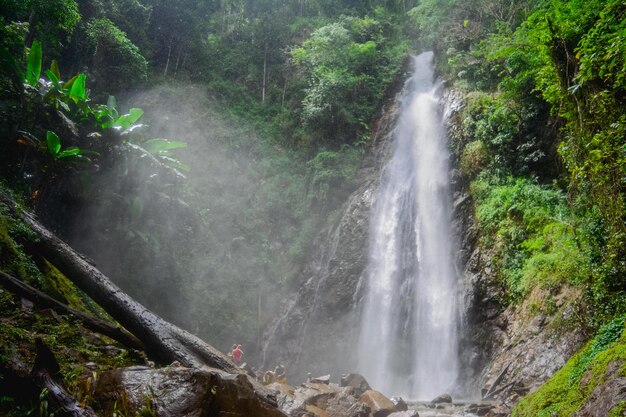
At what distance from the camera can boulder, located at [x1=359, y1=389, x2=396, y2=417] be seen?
294 inches

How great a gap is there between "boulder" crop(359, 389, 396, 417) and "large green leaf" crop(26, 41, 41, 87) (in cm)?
1148

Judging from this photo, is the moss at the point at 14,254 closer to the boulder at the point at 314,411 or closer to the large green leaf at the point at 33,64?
the boulder at the point at 314,411

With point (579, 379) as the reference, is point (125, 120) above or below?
Answer: above

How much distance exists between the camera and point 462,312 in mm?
11461

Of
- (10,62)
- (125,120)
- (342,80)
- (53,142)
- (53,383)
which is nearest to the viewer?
(53,383)

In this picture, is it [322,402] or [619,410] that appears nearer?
[619,410]

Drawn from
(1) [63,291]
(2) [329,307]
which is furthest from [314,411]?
(2) [329,307]

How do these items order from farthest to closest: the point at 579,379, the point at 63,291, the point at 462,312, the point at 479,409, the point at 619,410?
the point at 462,312
the point at 479,409
the point at 63,291
the point at 579,379
the point at 619,410

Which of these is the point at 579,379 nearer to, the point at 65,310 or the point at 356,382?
the point at 65,310

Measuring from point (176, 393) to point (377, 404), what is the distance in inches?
197

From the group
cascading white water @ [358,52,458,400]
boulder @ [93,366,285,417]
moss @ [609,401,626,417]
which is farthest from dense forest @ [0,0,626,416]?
moss @ [609,401,626,417]

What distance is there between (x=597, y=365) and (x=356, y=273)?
11.9m

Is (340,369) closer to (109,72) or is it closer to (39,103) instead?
(39,103)

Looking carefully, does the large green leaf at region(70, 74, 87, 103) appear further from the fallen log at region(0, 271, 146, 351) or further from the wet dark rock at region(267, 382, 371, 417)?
the wet dark rock at region(267, 382, 371, 417)
